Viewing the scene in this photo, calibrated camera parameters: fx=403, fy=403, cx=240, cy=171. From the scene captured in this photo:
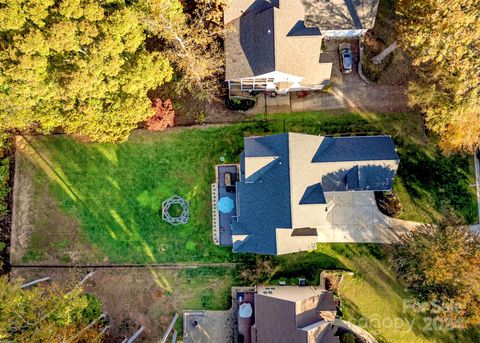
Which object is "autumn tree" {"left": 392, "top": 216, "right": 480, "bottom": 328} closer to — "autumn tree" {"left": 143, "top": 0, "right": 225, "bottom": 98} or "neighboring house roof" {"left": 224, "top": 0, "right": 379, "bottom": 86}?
"neighboring house roof" {"left": 224, "top": 0, "right": 379, "bottom": 86}

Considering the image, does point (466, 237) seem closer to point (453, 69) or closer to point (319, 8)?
point (453, 69)

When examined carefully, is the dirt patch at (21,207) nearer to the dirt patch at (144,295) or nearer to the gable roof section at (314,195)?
the dirt patch at (144,295)

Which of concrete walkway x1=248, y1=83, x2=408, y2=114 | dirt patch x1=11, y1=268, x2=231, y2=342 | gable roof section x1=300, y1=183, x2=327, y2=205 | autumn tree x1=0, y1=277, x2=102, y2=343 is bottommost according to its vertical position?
dirt patch x1=11, y1=268, x2=231, y2=342

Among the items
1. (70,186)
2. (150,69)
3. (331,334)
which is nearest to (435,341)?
(331,334)

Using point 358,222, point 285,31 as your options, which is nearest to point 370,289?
point 358,222

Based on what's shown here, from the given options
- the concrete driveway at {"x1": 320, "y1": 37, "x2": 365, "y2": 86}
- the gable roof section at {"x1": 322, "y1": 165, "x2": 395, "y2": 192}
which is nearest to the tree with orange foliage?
the gable roof section at {"x1": 322, "y1": 165, "x2": 395, "y2": 192}

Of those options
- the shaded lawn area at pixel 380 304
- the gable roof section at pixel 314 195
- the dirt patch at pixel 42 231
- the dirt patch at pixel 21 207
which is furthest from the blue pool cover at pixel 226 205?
the dirt patch at pixel 21 207

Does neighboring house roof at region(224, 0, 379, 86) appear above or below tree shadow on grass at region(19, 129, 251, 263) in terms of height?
above
